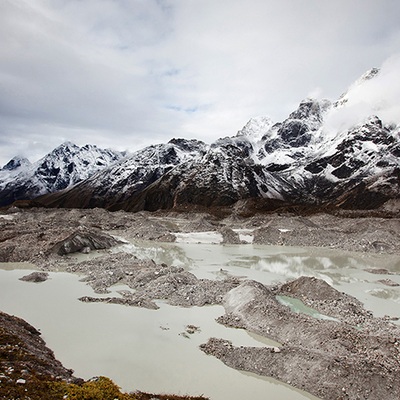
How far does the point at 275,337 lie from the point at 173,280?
10.4 m

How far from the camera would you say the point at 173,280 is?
26406 millimetres

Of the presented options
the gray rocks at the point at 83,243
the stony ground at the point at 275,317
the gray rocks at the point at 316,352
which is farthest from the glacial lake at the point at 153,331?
the gray rocks at the point at 83,243

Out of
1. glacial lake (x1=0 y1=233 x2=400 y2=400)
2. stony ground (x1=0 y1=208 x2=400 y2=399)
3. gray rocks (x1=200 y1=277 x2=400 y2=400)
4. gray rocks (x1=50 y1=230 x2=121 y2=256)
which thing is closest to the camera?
gray rocks (x1=200 y1=277 x2=400 y2=400)

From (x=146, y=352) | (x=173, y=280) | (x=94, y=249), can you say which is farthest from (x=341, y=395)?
(x=94, y=249)

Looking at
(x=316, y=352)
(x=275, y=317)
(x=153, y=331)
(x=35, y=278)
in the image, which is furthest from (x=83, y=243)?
(x=316, y=352)

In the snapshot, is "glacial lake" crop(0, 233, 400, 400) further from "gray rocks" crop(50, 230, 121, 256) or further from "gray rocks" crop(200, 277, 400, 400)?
"gray rocks" crop(50, 230, 121, 256)

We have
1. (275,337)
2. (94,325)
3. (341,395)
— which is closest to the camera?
(341,395)

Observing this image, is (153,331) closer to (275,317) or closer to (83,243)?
(275,317)

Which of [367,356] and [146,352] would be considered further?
[146,352]

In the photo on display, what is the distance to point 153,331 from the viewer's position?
1873cm

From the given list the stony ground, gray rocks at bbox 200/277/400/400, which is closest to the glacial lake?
gray rocks at bbox 200/277/400/400

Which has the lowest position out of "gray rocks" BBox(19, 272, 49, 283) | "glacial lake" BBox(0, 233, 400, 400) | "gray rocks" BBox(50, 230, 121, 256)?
"glacial lake" BBox(0, 233, 400, 400)

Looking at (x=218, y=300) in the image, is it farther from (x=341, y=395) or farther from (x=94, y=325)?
(x=341, y=395)

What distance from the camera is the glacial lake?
13.8 meters
